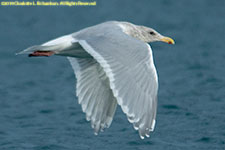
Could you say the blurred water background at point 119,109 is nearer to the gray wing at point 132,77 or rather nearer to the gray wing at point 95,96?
the gray wing at point 95,96

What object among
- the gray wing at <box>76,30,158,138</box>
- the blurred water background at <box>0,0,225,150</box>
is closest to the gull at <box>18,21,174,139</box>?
the gray wing at <box>76,30,158,138</box>

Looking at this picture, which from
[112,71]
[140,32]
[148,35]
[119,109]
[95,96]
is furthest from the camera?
[119,109]

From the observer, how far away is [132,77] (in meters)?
6.41

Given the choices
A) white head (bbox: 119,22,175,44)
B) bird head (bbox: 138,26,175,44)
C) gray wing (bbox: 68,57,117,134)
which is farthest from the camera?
bird head (bbox: 138,26,175,44)

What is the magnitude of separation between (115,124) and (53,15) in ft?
22.9

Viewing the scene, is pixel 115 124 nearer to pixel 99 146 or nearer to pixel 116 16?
pixel 99 146

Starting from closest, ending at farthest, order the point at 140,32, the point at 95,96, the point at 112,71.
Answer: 1. the point at 112,71
2. the point at 95,96
3. the point at 140,32

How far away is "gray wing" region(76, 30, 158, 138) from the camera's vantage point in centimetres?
627

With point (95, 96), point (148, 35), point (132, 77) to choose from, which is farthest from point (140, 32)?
point (132, 77)

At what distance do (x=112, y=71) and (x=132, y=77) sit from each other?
0.75 ft

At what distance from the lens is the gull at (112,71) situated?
6.31 meters

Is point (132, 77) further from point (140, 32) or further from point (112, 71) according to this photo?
point (140, 32)

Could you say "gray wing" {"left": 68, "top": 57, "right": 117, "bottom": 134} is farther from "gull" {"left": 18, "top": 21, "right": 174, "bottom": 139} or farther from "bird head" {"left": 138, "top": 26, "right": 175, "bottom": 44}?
"bird head" {"left": 138, "top": 26, "right": 175, "bottom": 44}

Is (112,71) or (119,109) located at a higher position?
(112,71)
